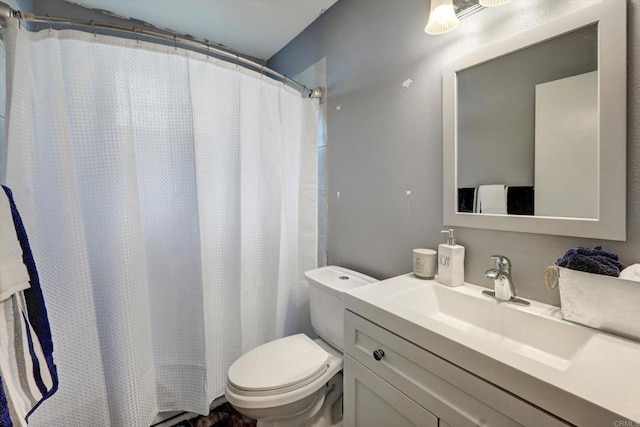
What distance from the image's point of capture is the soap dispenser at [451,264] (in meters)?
1.06

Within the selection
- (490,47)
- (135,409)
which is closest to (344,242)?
(490,47)

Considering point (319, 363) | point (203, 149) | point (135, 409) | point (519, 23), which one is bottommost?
point (135, 409)

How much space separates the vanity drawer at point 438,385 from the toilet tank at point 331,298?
0.33m

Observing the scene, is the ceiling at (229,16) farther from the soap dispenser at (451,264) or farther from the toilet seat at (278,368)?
the toilet seat at (278,368)

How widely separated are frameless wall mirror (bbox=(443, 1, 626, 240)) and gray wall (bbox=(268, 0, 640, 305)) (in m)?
0.03

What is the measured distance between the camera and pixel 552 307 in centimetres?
86

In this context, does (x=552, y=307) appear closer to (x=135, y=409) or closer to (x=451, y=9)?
(x=451, y=9)

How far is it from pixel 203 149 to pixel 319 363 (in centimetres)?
113

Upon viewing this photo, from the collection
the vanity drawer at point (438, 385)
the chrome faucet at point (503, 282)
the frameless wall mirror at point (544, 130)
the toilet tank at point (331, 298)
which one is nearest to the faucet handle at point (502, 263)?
the chrome faucet at point (503, 282)

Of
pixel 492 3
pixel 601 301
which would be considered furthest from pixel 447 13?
pixel 601 301

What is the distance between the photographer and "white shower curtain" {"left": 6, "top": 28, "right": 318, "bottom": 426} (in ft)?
3.30

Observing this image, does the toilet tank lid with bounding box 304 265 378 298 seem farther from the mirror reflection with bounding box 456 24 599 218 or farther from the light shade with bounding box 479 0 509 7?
the light shade with bounding box 479 0 509 7

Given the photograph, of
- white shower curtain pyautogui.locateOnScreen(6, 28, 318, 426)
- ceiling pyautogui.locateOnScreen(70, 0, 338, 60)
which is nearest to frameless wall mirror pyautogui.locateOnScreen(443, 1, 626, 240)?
white shower curtain pyautogui.locateOnScreen(6, 28, 318, 426)

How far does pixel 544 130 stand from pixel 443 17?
554mm
